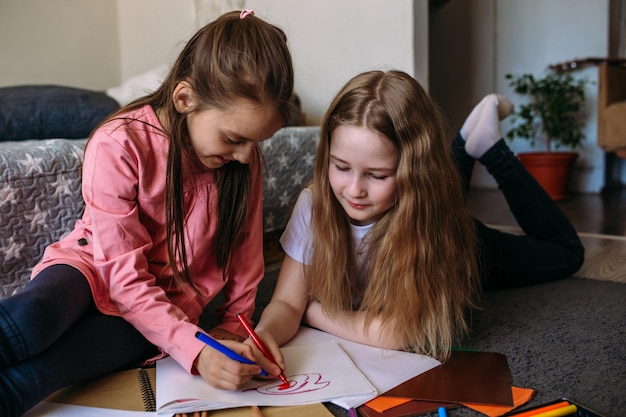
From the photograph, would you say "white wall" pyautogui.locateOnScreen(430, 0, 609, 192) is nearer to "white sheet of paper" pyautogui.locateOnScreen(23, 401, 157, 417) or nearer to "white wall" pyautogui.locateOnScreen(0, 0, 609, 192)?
"white wall" pyautogui.locateOnScreen(0, 0, 609, 192)

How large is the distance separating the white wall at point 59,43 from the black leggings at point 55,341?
5.80ft

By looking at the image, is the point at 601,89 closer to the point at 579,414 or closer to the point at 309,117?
the point at 309,117

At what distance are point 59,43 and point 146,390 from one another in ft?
6.70

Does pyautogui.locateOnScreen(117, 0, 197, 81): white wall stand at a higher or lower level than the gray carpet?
higher

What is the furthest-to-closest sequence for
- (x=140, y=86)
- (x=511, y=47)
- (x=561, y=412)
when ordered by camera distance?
(x=511, y=47) → (x=140, y=86) → (x=561, y=412)

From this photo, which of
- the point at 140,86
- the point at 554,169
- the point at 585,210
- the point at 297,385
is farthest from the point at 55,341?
the point at 554,169

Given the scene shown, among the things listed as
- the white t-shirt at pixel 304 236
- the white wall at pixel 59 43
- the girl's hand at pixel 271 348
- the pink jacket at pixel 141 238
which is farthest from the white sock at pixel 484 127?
the white wall at pixel 59 43

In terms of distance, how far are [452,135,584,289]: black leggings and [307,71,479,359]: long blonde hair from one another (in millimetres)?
321

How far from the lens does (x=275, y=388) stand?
0.79 metres

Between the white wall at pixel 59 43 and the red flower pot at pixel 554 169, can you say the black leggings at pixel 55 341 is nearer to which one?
the white wall at pixel 59 43

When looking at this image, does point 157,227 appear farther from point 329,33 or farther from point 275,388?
point 329,33

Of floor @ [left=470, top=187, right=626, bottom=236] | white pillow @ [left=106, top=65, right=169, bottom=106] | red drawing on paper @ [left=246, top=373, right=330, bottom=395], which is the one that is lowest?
floor @ [left=470, top=187, right=626, bottom=236]

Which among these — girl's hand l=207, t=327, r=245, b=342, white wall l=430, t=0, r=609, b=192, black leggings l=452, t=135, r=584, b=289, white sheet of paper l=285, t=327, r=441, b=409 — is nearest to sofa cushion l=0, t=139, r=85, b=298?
girl's hand l=207, t=327, r=245, b=342

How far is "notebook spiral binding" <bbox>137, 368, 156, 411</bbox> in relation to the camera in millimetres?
758
